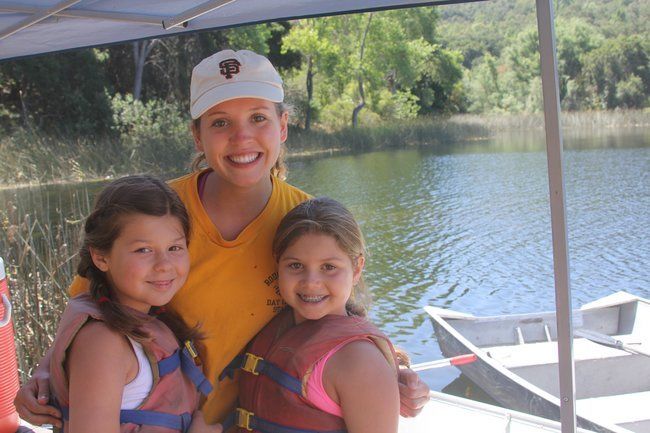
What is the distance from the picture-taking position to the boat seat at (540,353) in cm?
568

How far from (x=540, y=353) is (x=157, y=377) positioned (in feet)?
16.5

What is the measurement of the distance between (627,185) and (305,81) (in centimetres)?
1201

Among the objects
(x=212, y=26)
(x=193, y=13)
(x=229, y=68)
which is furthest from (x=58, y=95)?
(x=229, y=68)

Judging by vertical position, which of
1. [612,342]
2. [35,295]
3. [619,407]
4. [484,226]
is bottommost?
[619,407]

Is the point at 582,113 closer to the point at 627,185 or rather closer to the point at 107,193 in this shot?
the point at 627,185

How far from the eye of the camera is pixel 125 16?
6.86ft

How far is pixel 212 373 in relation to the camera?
1609mm

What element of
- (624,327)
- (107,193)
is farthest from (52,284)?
(624,327)

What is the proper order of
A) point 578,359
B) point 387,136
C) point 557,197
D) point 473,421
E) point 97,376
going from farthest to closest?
point 387,136, point 578,359, point 473,421, point 557,197, point 97,376

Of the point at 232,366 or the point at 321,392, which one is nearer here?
the point at 321,392

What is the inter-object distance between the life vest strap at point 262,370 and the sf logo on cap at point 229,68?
624mm

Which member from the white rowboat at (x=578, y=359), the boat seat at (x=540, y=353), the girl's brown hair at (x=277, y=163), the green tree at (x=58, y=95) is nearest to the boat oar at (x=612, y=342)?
the white rowboat at (x=578, y=359)

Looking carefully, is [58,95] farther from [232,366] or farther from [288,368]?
[288,368]

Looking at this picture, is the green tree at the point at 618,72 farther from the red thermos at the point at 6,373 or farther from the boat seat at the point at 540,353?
the red thermos at the point at 6,373
